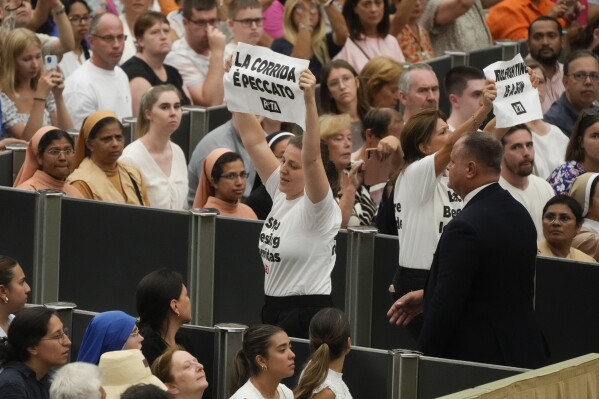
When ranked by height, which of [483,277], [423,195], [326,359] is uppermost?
[423,195]

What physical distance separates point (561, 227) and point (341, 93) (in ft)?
9.42

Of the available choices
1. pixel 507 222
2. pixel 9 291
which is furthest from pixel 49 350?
pixel 507 222

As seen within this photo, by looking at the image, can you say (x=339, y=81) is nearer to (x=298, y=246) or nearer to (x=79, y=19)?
(x=79, y=19)

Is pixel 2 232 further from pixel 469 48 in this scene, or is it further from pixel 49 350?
pixel 469 48

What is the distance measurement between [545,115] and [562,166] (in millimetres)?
2239

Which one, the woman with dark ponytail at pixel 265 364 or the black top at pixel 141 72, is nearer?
the woman with dark ponytail at pixel 265 364

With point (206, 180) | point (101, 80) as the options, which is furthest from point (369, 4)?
point (206, 180)

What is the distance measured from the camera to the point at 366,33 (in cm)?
1468

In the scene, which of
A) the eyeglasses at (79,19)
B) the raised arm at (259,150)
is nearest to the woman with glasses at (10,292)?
the raised arm at (259,150)

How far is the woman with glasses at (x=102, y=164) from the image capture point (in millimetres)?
10820

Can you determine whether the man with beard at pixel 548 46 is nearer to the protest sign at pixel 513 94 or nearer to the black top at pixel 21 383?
the protest sign at pixel 513 94

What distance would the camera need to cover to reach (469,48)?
53.1ft

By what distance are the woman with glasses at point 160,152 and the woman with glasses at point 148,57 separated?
145 cm

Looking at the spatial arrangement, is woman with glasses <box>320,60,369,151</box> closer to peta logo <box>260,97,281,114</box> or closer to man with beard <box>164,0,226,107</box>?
man with beard <box>164,0,226,107</box>
